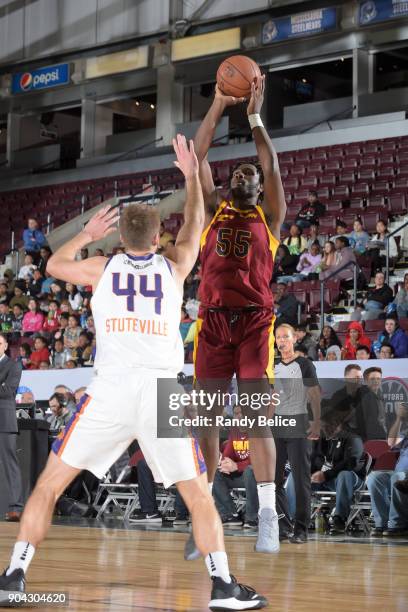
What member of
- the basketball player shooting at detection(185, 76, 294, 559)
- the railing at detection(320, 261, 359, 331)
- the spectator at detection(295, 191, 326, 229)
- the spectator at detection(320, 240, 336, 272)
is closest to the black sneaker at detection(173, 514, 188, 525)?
the basketball player shooting at detection(185, 76, 294, 559)

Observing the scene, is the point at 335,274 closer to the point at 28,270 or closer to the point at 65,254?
the point at 28,270

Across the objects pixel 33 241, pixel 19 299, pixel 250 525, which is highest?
pixel 33 241

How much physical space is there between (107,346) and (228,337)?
1.99 m

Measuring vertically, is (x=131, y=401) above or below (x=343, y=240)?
below

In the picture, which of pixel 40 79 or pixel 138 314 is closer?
pixel 138 314

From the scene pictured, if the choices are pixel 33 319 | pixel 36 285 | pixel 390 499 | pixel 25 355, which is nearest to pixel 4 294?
pixel 36 285

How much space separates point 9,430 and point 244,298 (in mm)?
4915

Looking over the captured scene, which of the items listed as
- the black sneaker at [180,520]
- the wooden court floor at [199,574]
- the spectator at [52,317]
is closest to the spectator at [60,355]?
the spectator at [52,317]

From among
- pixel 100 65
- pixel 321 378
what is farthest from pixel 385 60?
pixel 321 378

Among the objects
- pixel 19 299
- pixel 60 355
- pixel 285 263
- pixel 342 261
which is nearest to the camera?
pixel 342 261

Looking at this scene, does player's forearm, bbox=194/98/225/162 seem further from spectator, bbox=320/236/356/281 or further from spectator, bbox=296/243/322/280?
spectator, bbox=296/243/322/280

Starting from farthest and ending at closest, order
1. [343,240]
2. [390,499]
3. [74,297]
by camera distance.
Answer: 1. [74,297]
2. [343,240]
3. [390,499]

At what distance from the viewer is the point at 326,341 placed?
13492 millimetres

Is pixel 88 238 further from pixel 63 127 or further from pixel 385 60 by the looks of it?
pixel 63 127
